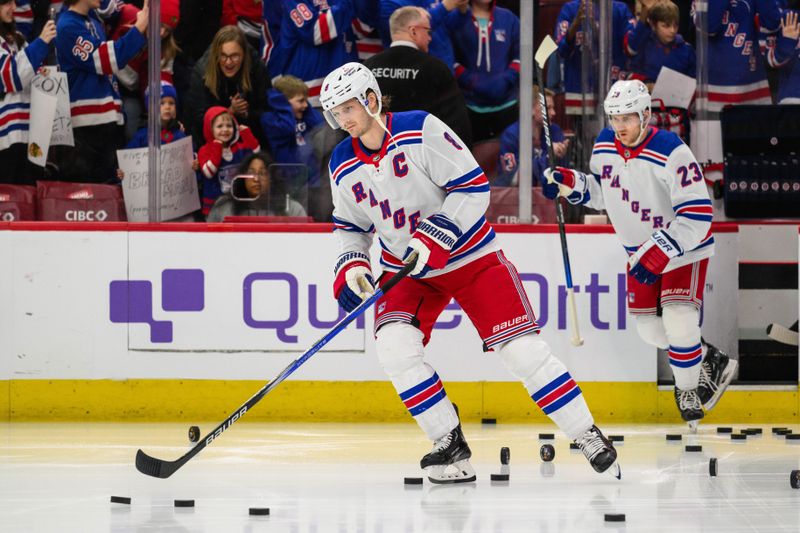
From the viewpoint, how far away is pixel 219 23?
634 centimetres

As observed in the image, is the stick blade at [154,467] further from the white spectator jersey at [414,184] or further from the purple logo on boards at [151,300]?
the purple logo on boards at [151,300]

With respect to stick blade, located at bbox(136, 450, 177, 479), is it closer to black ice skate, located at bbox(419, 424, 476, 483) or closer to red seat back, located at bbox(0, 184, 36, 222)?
black ice skate, located at bbox(419, 424, 476, 483)

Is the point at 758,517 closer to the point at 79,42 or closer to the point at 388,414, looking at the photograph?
the point at 388,414

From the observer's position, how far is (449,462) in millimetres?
4195

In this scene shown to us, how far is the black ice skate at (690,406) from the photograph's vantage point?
5.61 m

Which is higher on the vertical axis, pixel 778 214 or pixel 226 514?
pixel 778 214

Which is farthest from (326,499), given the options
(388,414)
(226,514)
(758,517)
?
(388,414)

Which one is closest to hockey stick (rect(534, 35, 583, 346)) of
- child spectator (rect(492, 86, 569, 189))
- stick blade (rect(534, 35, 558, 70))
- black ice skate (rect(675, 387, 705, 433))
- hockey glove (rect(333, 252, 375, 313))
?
stick blade (rect(534, 35, 558, 70))

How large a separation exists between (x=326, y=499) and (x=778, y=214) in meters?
3.32

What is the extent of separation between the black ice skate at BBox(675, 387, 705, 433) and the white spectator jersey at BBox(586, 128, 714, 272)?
54 centimetres

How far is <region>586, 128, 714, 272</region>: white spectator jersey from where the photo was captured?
546 cm

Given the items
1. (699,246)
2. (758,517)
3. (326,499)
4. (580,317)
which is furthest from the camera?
(580,317)

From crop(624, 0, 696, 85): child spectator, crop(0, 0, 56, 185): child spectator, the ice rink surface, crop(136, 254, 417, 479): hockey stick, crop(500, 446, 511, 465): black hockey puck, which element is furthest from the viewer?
crop(624, 0, 696, 85): child spectator

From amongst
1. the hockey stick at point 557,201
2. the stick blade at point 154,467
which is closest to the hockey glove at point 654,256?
the hockey stick at point 557,201
